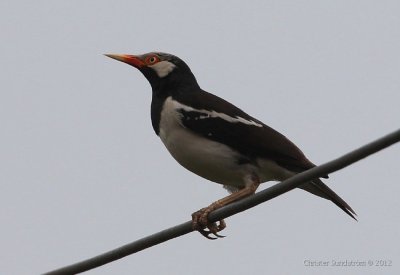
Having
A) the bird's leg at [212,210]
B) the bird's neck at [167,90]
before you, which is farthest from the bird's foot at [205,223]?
the bird's neck at [167,90]

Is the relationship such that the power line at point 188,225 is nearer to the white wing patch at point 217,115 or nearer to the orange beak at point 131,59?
the white wing patch at point 217,115

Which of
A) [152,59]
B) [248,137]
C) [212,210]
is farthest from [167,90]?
[212,210]

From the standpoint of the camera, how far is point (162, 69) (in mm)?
9305

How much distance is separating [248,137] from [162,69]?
162cm

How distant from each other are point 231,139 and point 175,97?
0.88 metres

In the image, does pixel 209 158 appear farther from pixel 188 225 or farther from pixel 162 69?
pixel 188 225

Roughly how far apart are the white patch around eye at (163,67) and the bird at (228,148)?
708 mm

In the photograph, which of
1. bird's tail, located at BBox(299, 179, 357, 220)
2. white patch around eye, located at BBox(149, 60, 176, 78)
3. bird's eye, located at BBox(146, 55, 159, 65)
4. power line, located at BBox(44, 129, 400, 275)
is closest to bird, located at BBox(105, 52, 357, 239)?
bird's tail, located at BBox(299, 179, 357, 220)

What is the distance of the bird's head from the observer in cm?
905

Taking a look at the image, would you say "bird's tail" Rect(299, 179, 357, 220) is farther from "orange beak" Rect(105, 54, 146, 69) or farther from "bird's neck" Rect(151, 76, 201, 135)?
"orange beak" Rect(105, 54, 146, 69)

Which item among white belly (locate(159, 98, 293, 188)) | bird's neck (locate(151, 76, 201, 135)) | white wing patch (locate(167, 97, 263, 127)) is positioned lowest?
white belly (locate(159, 98, 293, 188))

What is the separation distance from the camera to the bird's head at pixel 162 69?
9.05 m

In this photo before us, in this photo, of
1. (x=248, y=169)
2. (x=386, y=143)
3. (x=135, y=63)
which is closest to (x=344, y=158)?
(x=386, y=143)

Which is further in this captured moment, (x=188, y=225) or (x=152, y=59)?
(x=152, y=59)
